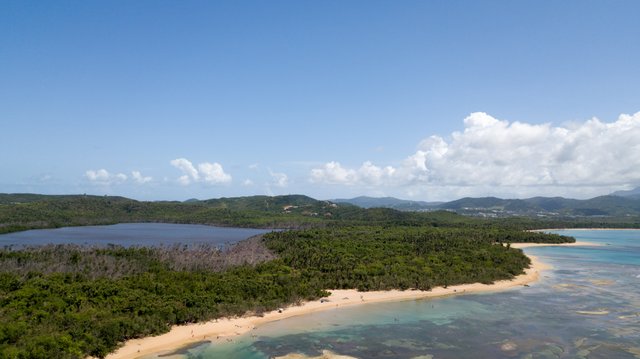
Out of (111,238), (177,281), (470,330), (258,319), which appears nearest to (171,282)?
(177,281)

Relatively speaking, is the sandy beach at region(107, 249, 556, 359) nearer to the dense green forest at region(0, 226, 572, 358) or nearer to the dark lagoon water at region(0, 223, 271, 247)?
the dense green forest at region(0, 226, 572, 358)

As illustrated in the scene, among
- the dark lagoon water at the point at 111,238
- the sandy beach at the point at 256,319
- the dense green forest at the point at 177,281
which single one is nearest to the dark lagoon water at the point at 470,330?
the sandy beach at the point at 256,319

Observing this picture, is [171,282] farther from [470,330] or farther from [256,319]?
[470,330]

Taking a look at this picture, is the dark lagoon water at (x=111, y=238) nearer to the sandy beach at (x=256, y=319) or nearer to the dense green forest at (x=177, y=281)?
the dense green forest at (x=177, y=281)

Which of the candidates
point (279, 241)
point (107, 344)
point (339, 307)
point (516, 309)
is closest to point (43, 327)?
point (107, 344)

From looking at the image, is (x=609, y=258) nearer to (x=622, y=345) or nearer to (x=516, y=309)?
(x=516, y=309)

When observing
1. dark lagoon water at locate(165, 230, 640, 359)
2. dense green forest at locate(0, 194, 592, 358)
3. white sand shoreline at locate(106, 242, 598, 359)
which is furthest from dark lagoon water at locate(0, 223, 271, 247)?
dark lagoon water at locate(165, 230, 640, 359)
